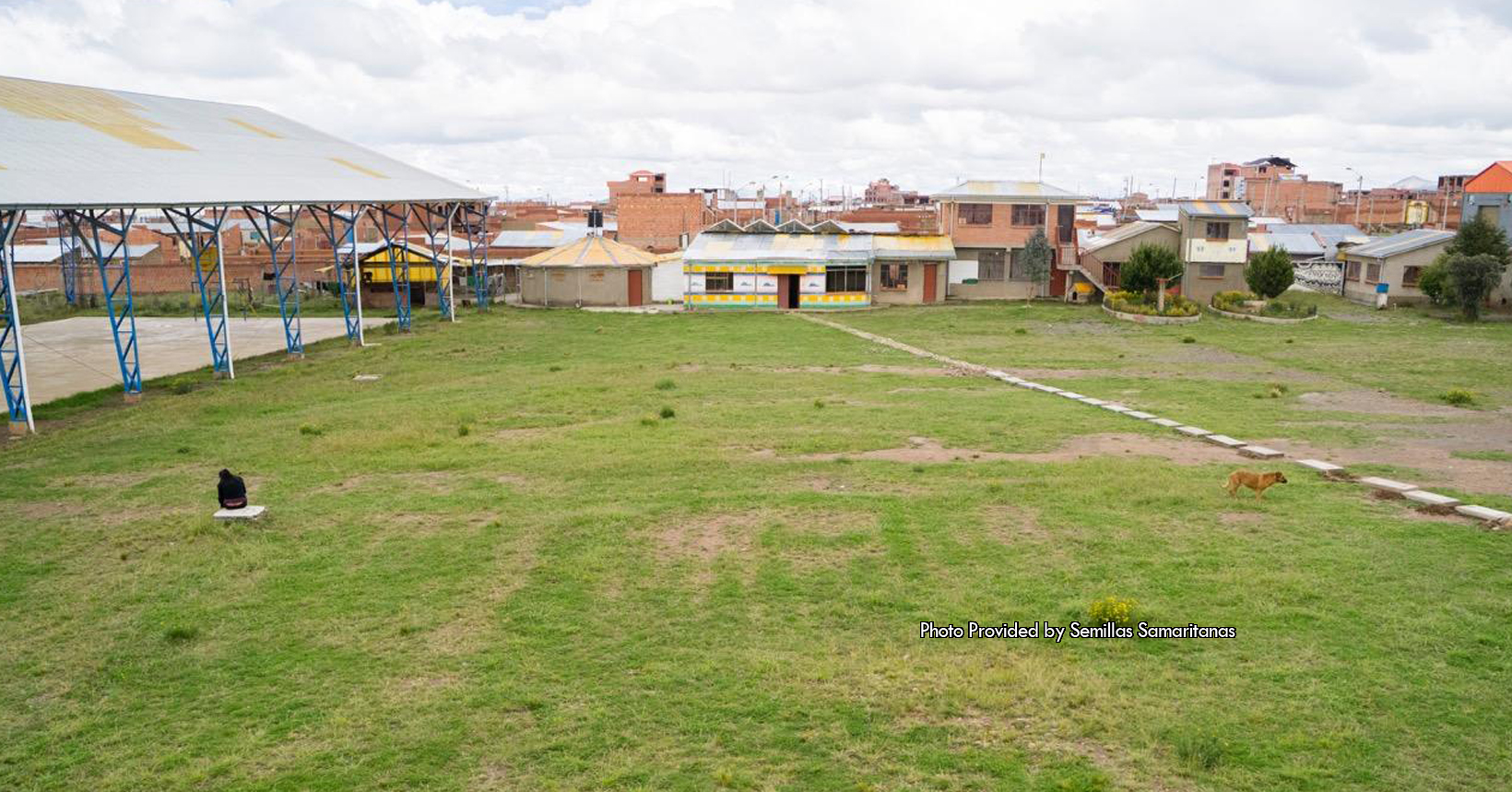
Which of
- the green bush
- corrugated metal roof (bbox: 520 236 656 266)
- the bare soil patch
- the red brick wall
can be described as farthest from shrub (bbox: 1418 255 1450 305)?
the red brick wall

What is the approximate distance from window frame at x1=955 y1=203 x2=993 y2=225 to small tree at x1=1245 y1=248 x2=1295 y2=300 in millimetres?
12732

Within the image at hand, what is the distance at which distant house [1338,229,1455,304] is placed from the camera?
50.7 metres

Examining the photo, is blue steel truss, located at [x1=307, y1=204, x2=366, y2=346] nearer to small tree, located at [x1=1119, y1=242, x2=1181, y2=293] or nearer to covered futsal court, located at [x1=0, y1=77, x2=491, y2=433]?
covered futsal court, located at [x1=0, y1=77, x2=491, y2=433]

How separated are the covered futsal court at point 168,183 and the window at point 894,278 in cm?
1971

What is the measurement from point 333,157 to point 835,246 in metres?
23.5

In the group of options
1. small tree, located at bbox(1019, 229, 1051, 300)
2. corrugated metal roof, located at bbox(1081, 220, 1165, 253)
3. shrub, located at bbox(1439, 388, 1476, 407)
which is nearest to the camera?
shrub, located at bbox(1439, 388, 1476, 407)

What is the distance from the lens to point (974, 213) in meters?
54.3

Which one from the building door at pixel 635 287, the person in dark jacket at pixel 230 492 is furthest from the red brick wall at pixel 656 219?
the person in dark jacket at pixel 230 492

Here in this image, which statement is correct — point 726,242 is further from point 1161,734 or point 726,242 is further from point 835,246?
point 1161,734

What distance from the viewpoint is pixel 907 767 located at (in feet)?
27.2

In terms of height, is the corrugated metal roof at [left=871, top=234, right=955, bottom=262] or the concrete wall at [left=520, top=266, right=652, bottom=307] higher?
the corrugated metal roof at [left=871, top=234, right=955, bottom=262]

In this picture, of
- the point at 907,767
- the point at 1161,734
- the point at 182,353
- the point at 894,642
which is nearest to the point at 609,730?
the point at 907,767

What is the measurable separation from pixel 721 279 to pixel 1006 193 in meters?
15.6

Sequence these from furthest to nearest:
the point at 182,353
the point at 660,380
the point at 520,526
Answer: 1. the point at 182,353
2. the point at 660,380
3. the point at 520,526
